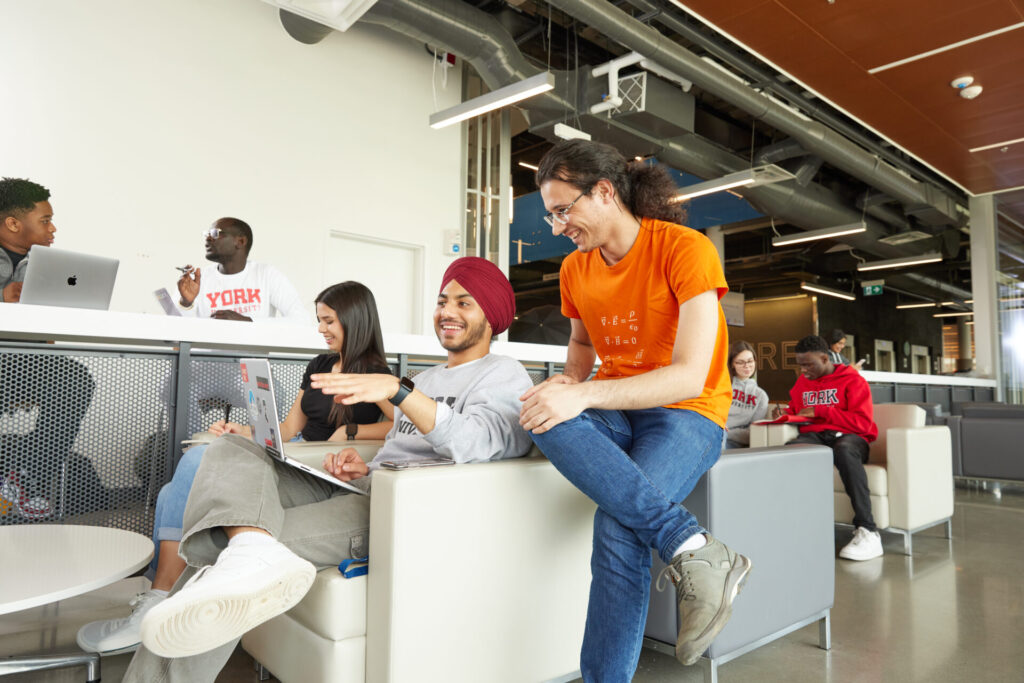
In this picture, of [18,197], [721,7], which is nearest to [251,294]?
[18,197]

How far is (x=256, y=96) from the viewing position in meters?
5.70

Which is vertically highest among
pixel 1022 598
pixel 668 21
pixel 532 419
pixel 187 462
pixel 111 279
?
pixel 668 21

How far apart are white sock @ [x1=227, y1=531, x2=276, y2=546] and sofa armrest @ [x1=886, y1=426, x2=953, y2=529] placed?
3228 mm

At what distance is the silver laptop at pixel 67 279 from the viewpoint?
2.20 metres

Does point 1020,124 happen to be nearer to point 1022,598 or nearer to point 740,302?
point 1022,598

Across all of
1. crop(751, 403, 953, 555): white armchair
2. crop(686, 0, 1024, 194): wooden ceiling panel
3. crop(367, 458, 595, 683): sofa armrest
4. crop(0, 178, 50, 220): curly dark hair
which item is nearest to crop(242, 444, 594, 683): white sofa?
crop(367, 458, 595, 683): sofa armrest

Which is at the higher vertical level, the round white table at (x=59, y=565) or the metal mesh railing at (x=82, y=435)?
the metal mesh railing at (x=82, y=435)

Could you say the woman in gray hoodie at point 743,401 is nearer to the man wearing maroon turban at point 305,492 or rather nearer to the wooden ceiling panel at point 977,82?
the man wearing maroon turban at point 305,492

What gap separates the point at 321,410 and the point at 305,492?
30.6 inches

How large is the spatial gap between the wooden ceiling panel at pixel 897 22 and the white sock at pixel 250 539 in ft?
15.3

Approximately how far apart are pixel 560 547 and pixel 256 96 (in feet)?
17.8

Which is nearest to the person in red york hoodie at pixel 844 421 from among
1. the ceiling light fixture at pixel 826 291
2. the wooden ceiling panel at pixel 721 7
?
the wooden ceiling panel at pixel 721 7

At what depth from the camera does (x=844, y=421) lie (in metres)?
3.57

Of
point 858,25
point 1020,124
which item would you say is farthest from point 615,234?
point 1020,124
